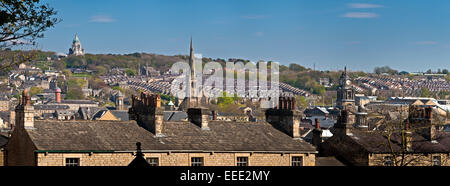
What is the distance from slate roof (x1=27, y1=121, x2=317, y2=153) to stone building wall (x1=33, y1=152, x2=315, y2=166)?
23cm

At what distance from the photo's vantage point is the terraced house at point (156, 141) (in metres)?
30.5

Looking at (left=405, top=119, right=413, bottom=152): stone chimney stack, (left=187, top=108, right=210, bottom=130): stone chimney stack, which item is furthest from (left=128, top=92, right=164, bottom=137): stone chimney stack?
(left=405, top=119, right=413, bottom=152): stone chimney stack

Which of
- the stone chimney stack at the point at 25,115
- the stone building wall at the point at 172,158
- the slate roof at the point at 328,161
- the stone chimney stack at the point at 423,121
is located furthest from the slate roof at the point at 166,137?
the stone chimney stack at the point at 423,121

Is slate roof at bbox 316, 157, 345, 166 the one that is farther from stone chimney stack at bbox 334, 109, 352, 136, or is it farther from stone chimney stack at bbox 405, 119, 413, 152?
stone chimney stack at bbox 405, 119, 413, 152

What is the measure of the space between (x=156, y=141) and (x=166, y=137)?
721mm

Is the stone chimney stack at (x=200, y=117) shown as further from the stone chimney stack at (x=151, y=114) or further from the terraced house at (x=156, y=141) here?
the stone chimney stack at (x=151, y=114)

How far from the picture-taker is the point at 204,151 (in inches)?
1316

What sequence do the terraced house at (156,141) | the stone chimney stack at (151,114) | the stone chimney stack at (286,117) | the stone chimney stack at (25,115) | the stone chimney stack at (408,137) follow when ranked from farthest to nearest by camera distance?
the stone chimney stack at (408,137), the stone chimney stack at (286,117), the stone chimney stack at (151,114), the stone chimney stack at (25,115), the terraced house at (156,141)

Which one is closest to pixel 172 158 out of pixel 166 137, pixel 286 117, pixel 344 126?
pixel 166 137

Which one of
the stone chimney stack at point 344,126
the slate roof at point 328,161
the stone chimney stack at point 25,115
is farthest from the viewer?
the stone chimney stack at point 344,126

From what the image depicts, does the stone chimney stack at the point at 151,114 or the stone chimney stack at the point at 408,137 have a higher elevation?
the stone chimney stack at the point at 151,114

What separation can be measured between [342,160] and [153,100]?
12.2 m
